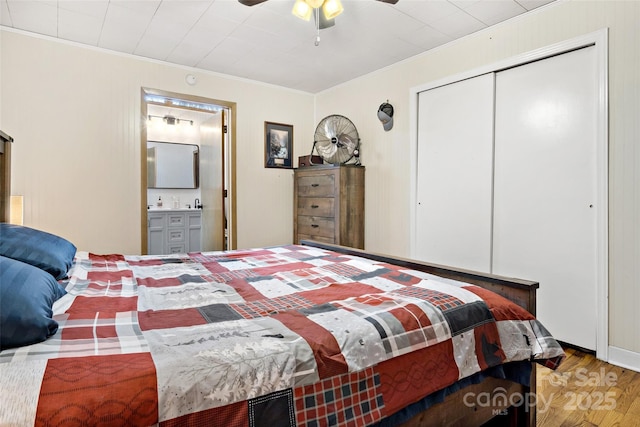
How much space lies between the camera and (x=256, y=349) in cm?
89

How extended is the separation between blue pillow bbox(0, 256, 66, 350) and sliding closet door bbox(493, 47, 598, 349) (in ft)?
9.53

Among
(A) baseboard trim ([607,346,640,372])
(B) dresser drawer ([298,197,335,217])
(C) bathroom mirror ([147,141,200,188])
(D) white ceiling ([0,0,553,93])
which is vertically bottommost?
(A) baseboard trim ([607,346,640,372])

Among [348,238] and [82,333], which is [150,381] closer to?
[82,333]

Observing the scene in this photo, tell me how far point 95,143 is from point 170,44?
1151 mm

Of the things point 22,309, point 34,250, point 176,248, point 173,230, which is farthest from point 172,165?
point 22,309

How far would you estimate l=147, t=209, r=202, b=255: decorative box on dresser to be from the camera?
15.9 feet

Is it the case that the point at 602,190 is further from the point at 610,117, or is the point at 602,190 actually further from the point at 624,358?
the point at 624,358

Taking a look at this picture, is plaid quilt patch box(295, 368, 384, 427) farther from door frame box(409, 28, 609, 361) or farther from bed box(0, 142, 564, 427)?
door frame box(409, 28, 609, 361)

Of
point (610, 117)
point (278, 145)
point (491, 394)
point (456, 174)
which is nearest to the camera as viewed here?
point (491, 394)

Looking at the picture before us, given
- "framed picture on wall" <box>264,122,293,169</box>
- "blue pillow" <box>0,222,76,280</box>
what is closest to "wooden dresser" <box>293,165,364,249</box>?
"framed picture on wall" <box>264,122,293,169</box>

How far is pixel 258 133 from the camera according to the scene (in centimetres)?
426

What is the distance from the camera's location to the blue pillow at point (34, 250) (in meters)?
1.41

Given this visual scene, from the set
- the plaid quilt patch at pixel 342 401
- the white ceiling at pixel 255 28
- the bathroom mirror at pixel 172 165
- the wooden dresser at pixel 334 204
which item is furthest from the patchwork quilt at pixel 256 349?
the bathroom mirror at pixel 172 165

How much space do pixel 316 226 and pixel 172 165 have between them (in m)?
2.72
